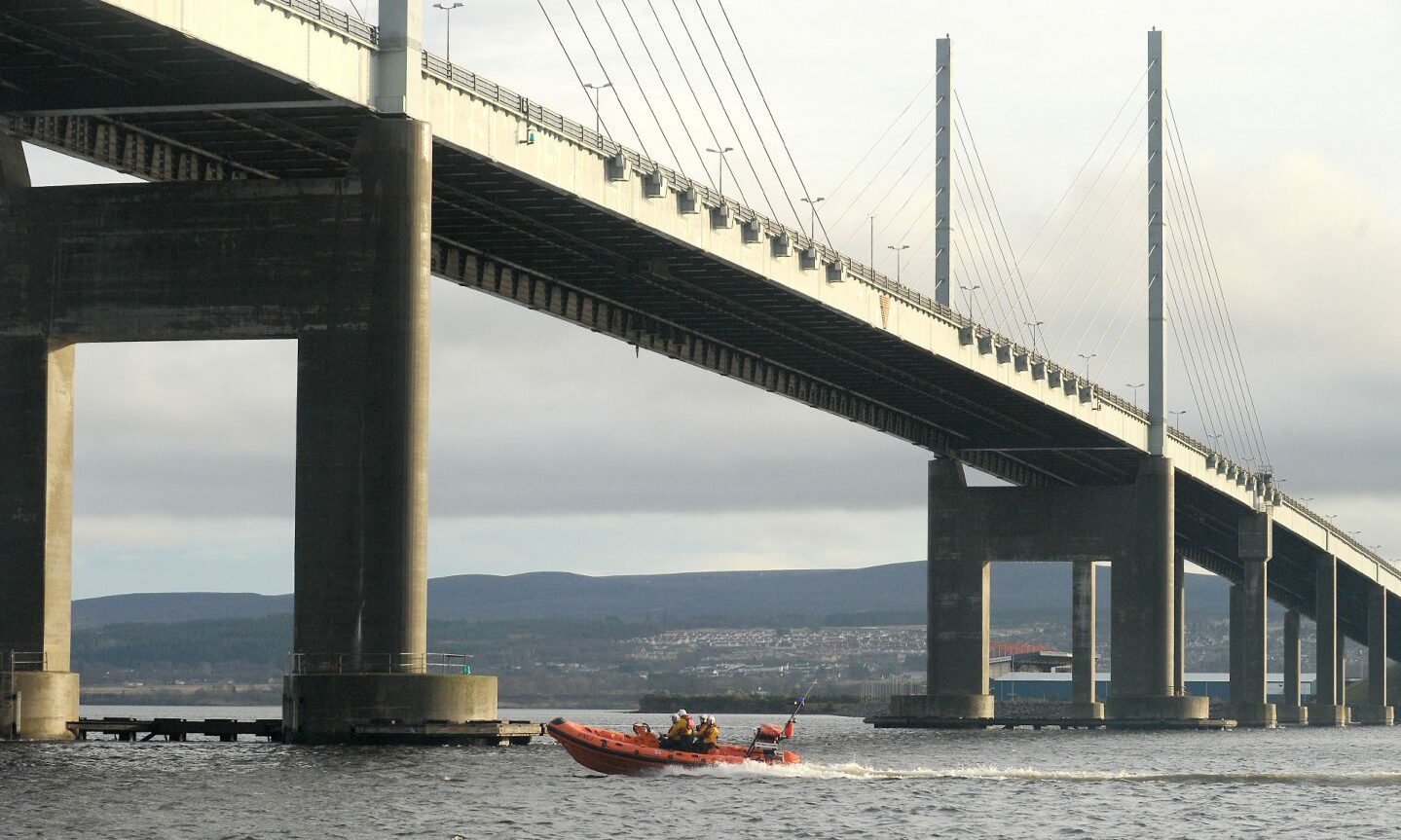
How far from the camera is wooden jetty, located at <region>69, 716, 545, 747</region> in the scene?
6131cm

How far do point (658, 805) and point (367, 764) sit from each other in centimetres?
752

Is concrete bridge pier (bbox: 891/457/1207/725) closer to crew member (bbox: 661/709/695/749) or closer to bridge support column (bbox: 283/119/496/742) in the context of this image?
crew member (bbox: 661/709/695/749)

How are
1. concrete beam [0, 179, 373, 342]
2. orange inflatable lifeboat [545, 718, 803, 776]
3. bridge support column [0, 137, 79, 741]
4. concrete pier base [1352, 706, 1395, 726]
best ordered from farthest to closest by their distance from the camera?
concrete pier base [1352, 706, 1395, 726]
bridge support column [0, 137, 79, 741]
concrete beam [0, 179, 373, 342]
orange inflatable lifeboat [545, 718, 803, 776]

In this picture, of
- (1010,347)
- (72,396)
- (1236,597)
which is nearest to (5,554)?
(72,396)

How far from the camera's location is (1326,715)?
176 m

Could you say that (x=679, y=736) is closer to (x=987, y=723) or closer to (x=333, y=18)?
(x=333, y=18)

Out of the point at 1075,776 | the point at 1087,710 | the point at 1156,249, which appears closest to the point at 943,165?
the point at 1156,249

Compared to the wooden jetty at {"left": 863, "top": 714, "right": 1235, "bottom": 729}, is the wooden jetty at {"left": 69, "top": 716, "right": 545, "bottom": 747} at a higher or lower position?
higher

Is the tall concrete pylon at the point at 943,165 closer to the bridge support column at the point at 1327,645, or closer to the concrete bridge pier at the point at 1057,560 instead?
the concrete bridge pier at the point at 1057,560

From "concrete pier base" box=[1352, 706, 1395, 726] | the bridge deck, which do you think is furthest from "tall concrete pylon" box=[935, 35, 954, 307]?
"concrete pier base" box=[1352, 706, 1395, 726]

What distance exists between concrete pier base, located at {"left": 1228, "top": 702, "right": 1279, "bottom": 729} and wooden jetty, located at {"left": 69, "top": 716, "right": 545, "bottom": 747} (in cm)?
9695

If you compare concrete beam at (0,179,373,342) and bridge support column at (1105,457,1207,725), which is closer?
concrete beam at (0,179,373,342)

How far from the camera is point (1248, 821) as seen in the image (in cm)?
5378

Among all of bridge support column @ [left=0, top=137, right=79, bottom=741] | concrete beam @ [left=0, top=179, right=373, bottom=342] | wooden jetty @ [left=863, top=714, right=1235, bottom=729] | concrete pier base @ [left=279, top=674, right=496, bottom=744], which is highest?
concrete beam @ [left=0, top=179, right=373, bottom=342]
